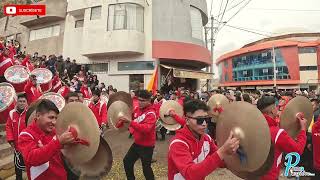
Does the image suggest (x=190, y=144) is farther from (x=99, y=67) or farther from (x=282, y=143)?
(x=99, y=67)

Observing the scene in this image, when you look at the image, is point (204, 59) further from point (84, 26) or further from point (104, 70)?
point (84, 26)

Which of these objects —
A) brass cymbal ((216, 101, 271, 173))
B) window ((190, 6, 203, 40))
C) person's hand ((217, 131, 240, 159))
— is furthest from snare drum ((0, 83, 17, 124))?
window ((190, 6, 203, 40))

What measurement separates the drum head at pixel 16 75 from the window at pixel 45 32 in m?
17.4

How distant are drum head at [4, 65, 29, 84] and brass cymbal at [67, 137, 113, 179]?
745 cm

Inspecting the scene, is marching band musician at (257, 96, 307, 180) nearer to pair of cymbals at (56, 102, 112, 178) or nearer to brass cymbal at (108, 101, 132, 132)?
pair of cymbals at (56, 102, 112, 178)

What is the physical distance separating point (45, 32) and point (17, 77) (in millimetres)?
19204

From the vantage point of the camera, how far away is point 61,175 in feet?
11.5

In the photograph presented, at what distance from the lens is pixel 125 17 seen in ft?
72.8

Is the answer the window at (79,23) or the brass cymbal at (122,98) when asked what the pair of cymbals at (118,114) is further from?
the window at (79,23)

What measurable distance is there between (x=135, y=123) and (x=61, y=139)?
9.23ft

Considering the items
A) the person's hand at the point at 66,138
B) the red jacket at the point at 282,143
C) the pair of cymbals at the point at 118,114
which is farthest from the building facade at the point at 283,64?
the person's hand at the point at 66,138

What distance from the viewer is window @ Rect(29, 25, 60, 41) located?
88.6 ft

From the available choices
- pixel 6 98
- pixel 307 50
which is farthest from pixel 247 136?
pixel 307 50

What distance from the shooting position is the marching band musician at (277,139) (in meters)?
3.77
